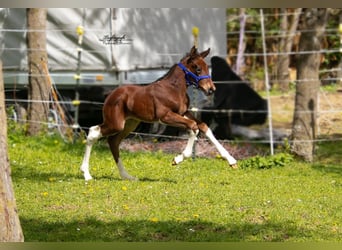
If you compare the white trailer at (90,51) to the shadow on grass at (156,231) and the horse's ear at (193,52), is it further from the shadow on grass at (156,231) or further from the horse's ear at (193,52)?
the shadow on grass at (156,231)

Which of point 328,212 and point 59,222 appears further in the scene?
point 328,212

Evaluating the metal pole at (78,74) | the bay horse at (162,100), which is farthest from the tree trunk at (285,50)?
the bay horse at (162,100)

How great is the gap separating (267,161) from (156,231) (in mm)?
4279

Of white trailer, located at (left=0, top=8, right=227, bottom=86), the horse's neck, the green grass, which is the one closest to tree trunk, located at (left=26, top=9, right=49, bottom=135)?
white trailer, located at (left=0, top=8, right=227, bottom=86)

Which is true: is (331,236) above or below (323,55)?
below

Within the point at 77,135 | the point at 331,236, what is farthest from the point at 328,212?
the point at 77,135

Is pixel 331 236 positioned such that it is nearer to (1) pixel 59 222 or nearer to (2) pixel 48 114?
(1) pixel 59 222

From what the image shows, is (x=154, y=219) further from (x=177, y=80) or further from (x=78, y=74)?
(x=78, y=74)

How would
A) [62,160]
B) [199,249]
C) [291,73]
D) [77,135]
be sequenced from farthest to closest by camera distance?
[291,73] → [77,135] → [62,160] → [199,249]

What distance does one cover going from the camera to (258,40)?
24719 millimetres

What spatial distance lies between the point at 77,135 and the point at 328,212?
5.87m

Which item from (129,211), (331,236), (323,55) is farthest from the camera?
(323,55)

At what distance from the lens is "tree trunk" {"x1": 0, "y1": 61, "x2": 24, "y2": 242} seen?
557 cm

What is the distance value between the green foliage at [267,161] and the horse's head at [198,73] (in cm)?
214
